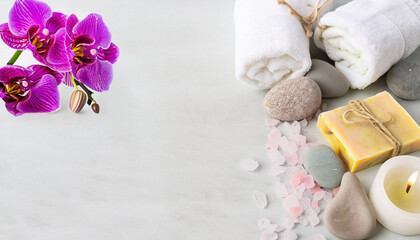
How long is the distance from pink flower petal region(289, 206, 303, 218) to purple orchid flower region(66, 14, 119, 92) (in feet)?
1.30

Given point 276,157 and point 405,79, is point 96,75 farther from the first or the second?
point 405,79

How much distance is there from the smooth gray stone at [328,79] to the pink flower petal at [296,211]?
0.26 metres

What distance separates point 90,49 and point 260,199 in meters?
0.39

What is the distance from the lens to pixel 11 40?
0.70 metres

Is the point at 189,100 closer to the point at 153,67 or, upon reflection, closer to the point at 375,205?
the point at 153,67

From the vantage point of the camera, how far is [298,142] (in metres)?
0.81

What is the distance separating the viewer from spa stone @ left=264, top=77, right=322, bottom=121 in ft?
Answer: 2.67

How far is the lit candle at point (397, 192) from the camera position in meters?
0.68

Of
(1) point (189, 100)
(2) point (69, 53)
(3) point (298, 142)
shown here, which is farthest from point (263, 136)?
(2) point (69, 53)

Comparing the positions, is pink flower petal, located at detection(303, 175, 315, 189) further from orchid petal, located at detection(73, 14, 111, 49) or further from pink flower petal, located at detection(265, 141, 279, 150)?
orchid petal, located at detection(73, 14, 111, 49)

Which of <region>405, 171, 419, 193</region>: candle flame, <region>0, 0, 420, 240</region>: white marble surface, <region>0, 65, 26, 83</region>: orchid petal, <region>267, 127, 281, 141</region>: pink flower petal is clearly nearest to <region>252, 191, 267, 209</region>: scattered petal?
<region>0, 0, 420, 240</region>: white marble surface

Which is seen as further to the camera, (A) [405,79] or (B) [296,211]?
(A) [405,79]

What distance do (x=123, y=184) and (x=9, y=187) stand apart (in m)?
0.21

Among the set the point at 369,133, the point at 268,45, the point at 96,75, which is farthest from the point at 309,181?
the point at 96,75
